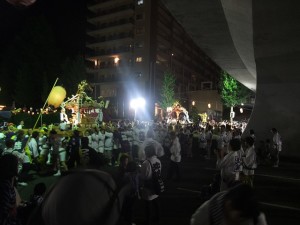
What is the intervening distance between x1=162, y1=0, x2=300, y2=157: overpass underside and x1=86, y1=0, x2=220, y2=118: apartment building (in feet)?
111

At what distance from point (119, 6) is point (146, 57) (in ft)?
39.2

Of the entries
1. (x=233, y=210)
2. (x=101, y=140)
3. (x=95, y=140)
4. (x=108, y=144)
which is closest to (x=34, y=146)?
(x=95, y=140)

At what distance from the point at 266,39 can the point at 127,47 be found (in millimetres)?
45206

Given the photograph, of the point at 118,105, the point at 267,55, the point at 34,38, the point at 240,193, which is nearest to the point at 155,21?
the point at 118,105

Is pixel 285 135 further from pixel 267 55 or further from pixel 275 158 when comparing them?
pixel 267 55

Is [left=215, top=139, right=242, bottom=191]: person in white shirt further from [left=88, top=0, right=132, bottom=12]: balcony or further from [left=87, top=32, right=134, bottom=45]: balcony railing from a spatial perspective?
[left=88, top=0, right=132, bottom=12]: balcony

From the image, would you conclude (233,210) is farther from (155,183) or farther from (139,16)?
(139,16)

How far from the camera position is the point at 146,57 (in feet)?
185

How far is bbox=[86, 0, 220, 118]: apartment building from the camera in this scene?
56344mm

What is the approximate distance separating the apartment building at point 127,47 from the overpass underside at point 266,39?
34.0 meters

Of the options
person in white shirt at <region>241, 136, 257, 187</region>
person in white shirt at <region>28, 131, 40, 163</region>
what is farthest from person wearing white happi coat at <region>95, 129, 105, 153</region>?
person in white shirt at <region>241, 136, 257, 187</region>

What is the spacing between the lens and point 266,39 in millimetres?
15141

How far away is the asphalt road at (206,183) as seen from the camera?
739 cm

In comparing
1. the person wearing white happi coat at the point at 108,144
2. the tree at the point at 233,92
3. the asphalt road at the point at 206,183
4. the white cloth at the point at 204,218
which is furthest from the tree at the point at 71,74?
the white cloth at the point at 204,218
